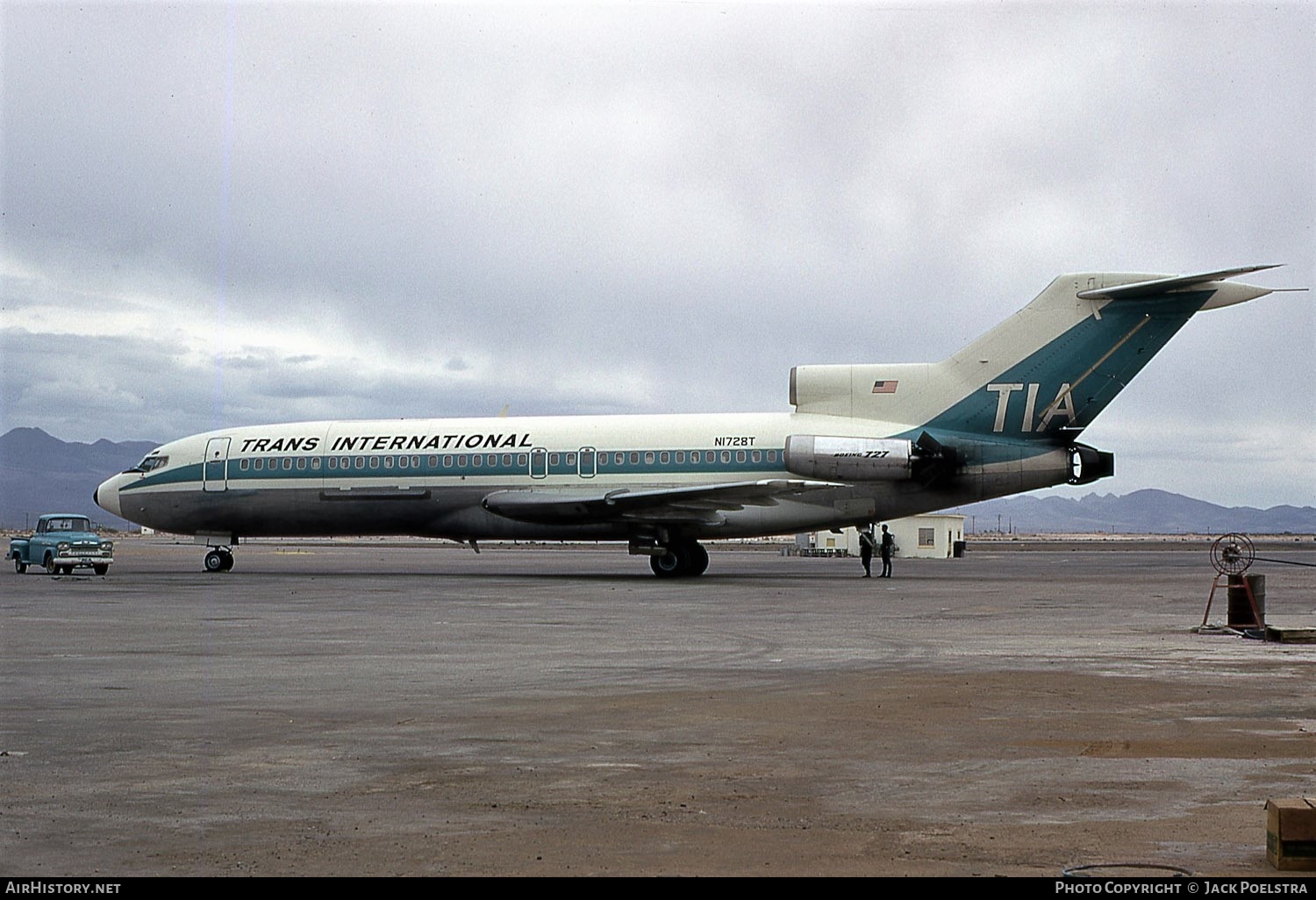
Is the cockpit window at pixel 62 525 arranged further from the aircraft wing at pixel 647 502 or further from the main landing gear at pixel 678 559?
the main landing gear at pixel 678 559

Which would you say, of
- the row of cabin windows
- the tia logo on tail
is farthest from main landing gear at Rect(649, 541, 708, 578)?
the tia logo on tail

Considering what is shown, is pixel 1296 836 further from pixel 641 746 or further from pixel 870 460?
pixel 870 460

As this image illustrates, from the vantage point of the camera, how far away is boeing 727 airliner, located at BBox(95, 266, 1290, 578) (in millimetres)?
32719

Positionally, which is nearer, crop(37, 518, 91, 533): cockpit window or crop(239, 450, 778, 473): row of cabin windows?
crop(239, 450, 778, 473): row of cabin windows

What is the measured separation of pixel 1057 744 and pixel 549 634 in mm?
9954

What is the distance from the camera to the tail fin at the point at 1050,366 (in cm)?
3216

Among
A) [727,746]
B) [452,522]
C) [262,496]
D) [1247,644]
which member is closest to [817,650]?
[1247,644]

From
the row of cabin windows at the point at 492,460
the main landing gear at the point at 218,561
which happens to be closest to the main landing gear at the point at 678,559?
the row of cabin windows at the point at 492,460

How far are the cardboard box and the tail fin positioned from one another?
91.0 feet

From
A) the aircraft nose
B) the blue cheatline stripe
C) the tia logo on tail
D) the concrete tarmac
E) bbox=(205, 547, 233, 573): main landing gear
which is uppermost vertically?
the tia logo on tail

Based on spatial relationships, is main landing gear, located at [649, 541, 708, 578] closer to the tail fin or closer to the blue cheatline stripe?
the blue cheatline stripe

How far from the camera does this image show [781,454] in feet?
110

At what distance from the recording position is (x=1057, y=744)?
940cm
